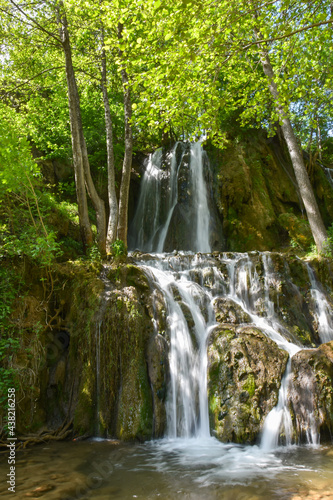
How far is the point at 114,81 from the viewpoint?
12953 mm

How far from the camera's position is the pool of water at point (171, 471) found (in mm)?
3602

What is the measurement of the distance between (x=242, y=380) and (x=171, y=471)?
190 cm

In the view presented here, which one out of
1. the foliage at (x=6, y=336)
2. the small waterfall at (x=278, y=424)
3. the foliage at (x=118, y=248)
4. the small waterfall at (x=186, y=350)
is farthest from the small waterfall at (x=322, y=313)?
the foliage at (x=6, y=336)

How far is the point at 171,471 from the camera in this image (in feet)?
13.9

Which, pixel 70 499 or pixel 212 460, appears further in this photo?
pixel 212 460

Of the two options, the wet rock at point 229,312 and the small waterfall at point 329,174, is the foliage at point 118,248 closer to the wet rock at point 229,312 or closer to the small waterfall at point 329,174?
the wet rock at point 229,312

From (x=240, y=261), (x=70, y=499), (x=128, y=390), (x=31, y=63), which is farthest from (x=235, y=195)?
(x=70, y=499)

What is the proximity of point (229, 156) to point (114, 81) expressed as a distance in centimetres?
586

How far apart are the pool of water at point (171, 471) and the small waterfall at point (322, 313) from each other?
359 cm

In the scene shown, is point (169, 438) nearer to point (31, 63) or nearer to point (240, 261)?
point (240, 261)

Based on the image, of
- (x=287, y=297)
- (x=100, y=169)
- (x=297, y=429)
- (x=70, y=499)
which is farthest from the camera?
(x=100, y=169)

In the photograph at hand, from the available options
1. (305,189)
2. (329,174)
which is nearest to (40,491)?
(305,189)

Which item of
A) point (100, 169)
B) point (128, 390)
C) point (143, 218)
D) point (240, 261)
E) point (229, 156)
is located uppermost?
point (229, 156)

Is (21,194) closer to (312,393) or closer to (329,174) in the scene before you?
(312,393)
